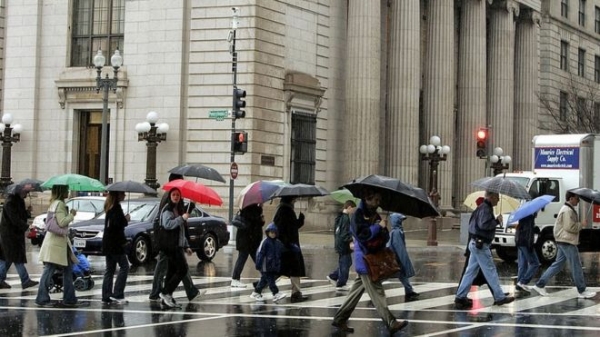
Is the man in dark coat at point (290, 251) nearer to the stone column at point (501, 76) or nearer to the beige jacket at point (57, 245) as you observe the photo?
the beige jacket at point (57, 245)

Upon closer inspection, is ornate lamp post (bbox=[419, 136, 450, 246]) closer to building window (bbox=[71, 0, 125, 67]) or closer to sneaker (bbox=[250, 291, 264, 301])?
building window (bbox=[71, 0, 125, 67])

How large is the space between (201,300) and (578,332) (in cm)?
650

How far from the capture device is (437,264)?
1069 inches

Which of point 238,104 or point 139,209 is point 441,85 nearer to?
point 238,104

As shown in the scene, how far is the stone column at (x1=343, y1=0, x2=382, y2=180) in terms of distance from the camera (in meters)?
42.7

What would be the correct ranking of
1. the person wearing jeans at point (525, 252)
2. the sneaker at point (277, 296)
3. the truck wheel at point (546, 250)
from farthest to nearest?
the truck wheel at point (546, 250)
the person wearing jeans at point (525, 252)
the sneaker at point (277, 296)

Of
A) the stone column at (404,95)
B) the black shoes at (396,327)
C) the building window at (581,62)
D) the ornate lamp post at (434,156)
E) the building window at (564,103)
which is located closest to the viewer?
the black shoes at (396,327)

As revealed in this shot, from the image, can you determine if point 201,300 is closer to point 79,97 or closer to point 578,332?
point 578,332

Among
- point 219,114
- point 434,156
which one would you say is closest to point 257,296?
point 219,114

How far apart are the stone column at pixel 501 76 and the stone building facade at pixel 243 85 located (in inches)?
257

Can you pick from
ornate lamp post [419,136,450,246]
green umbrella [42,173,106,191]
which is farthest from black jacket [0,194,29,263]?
ornate lamp post [419,136,450,246]

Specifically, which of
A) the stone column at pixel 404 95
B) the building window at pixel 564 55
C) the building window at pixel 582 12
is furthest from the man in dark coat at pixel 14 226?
the building window at pixel 582 12

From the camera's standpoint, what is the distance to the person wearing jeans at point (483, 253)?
16.5 meters

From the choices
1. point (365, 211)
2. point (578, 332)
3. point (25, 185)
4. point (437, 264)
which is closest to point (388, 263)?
point (365, 211)
